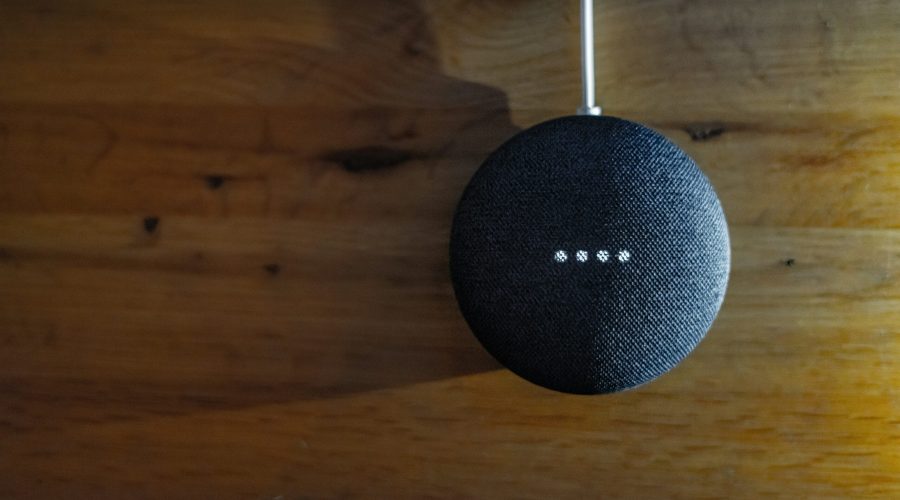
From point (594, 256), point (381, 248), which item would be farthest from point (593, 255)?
point (381, 248)

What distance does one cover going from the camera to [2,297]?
0.89m

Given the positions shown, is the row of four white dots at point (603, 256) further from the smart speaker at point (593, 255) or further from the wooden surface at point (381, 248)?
the wooden surface at point (381, 248)

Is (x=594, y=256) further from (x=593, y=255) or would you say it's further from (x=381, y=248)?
(x=381, y=248)

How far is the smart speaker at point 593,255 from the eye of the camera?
0.65m

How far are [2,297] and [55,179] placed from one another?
16 centimetres

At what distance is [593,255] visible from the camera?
649mm

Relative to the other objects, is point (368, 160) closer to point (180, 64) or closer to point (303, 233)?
point (303, 233)

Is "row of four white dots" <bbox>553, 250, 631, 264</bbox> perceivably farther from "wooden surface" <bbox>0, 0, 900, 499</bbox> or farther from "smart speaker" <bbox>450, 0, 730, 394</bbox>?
"wooden surface" <bbox>0, 0, 900, 499</bbox>

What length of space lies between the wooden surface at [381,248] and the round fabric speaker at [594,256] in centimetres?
15

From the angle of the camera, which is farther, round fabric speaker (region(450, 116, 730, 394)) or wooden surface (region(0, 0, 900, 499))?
wooden surface (region(0, 0, 900, 499))

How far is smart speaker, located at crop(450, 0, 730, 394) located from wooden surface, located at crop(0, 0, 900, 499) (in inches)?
5.7

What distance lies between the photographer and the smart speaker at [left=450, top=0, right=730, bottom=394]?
652 millimetres

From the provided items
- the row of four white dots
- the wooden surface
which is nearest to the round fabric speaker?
the row of four white dots

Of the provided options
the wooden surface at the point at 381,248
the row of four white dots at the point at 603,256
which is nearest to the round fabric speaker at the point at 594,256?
the row of four white dots at the point at 603,256
